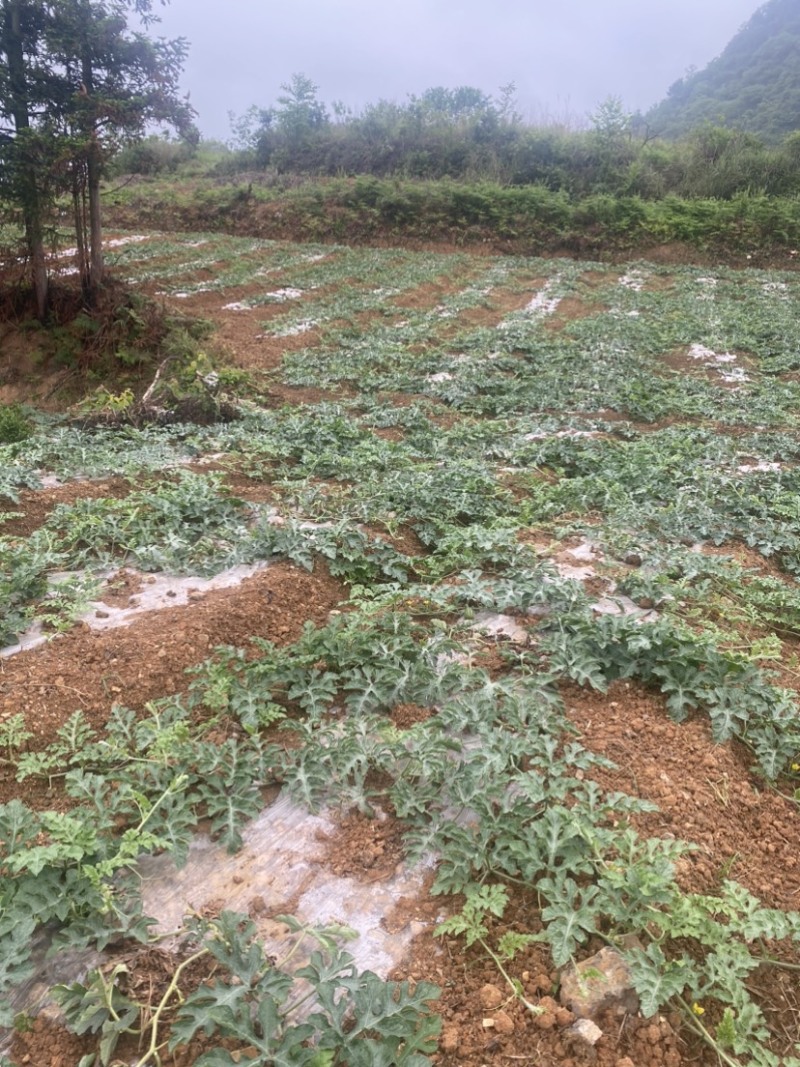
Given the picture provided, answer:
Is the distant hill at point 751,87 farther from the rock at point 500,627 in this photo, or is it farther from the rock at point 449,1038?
the rock at point 449,1038

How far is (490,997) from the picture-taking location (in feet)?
6.29

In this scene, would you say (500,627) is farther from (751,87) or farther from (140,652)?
(751,87)

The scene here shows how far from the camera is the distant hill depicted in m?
41.2

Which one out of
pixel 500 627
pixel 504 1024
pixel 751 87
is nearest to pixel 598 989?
pixel 504 1024

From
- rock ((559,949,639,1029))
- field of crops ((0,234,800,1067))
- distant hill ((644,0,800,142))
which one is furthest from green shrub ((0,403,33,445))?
distant hill ((644,0,800,142))

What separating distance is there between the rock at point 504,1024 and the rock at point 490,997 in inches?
1.3

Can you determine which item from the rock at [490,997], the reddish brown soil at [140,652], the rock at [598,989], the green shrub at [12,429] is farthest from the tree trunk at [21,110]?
the rock at [598,989]

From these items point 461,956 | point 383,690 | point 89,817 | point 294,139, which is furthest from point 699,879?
point 294,139

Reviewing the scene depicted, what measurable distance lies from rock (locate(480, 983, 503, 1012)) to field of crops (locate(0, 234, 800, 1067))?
0.04m

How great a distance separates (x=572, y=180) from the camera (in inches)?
1127

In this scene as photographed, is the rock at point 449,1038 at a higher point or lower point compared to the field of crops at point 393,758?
lower

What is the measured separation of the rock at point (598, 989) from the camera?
1890 millimetres

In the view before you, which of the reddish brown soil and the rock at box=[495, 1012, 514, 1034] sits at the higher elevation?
the reddish brown soil

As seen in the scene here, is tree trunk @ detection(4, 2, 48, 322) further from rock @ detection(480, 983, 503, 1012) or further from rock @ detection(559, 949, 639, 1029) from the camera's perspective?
rock @ detection(559, 949, 639, 1029)
